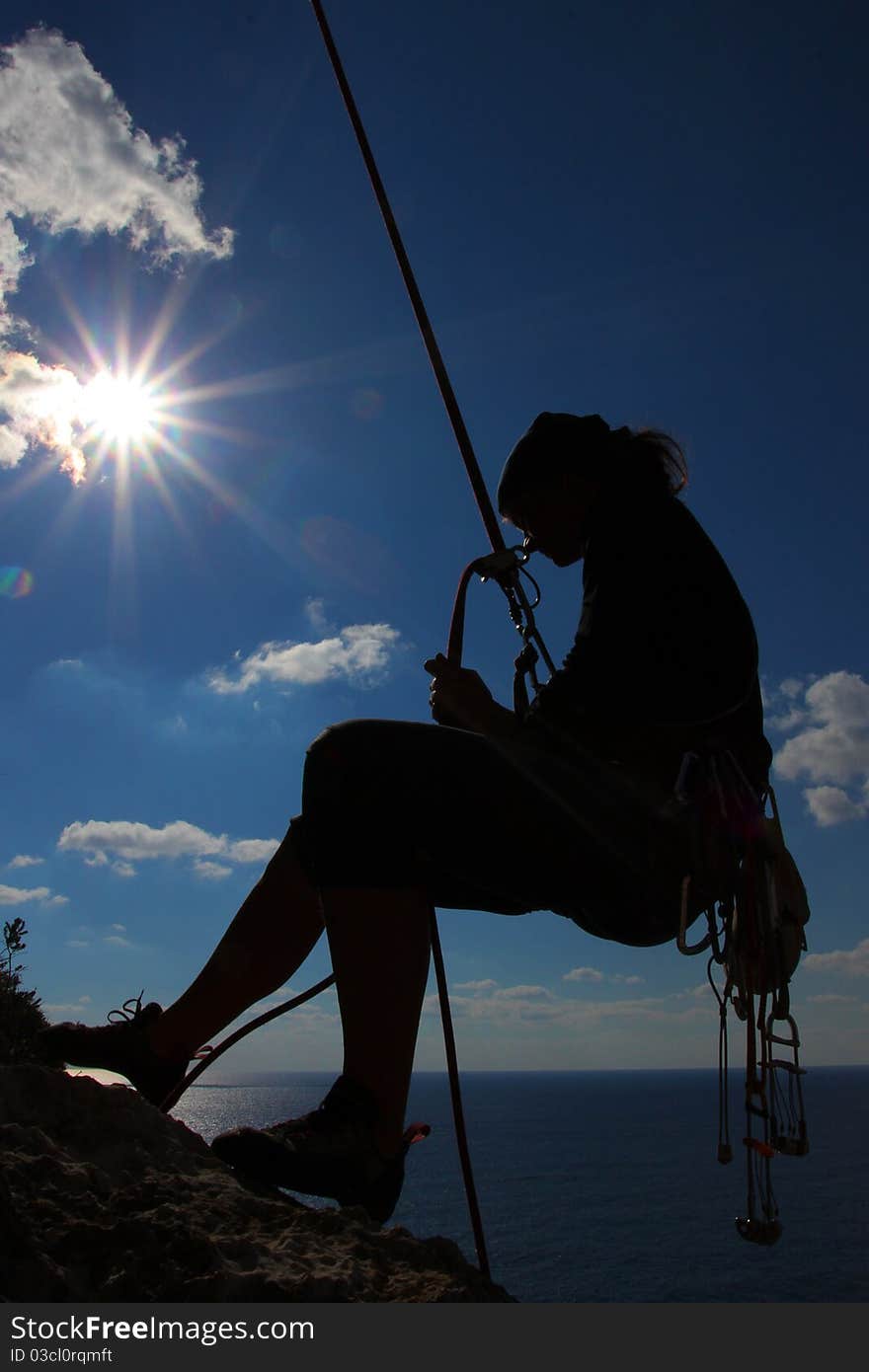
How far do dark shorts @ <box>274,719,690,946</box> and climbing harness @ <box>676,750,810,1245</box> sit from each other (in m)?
0.11

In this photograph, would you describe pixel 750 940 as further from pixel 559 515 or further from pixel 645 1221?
pixel 645 1221

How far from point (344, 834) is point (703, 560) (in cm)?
149

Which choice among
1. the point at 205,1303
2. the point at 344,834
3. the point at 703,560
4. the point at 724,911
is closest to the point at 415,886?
the point at 344,834

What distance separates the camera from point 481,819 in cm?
258

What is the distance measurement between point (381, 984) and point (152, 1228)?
840 mm

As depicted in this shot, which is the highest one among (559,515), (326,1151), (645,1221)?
(559,515)

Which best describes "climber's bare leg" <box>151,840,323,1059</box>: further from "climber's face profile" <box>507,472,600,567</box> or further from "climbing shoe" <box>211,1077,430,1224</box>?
"climber's face profile" <box>507,472,600,567</box>

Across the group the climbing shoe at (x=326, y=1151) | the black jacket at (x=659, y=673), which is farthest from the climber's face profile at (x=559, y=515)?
the climbing shoe at (x=326, y=1151)

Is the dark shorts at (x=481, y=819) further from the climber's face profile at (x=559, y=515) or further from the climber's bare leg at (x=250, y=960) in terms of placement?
the climber's face profile at (x=559, y=515)

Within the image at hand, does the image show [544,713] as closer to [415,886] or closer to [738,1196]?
[415,886]

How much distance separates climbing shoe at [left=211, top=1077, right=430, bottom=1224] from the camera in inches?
95.1

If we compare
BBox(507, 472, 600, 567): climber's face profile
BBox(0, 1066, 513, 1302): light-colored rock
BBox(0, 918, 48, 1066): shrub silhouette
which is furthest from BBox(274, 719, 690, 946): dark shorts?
BBox(0, 918, 48, 1066): shrub silhouette

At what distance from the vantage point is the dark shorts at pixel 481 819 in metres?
2.58

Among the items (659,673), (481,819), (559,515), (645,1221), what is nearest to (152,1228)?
(481,819)
